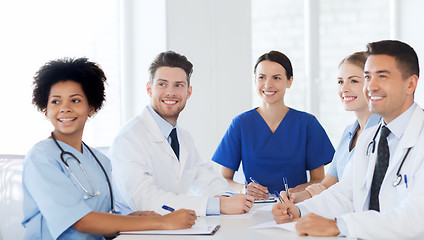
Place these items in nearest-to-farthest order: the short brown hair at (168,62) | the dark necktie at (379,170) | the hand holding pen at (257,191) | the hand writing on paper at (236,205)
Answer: the dark necktie at (379,170), the hand writing on paper at (236,205), the hand holding pen at (257,191), the short brown hair at (168,62)

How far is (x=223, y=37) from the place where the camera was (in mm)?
3848

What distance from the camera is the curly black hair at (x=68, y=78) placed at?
1798 millimetres

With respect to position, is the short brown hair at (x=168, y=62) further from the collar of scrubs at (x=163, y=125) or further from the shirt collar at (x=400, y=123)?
the shirt collar at (x=400, y=123)

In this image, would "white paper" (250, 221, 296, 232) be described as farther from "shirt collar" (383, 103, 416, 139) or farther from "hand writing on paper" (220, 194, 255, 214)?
"shirt collar" (383, 103, 416, 139)

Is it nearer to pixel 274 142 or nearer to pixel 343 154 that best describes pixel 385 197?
pixel 343 154

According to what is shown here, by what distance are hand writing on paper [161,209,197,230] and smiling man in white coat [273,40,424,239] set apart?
1.14 ft

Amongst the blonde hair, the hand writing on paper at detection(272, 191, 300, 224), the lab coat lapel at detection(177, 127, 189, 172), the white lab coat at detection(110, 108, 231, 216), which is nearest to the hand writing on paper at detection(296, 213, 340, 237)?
the hand writing on paper at detection(272, 191, 300, 224)

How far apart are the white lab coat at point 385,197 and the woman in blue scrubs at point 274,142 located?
893 mm

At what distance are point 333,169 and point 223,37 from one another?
1.73m

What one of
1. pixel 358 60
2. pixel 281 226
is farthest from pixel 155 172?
pixel 358 60

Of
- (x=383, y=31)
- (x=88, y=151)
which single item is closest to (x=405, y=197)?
(x=88, y=151)

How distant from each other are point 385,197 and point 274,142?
1.21m

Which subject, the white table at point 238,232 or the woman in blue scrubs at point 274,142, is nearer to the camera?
the white table at point 238,232

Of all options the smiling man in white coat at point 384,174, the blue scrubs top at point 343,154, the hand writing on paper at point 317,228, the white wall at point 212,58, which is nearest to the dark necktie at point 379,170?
the smiling man in white coat at point 384,174
